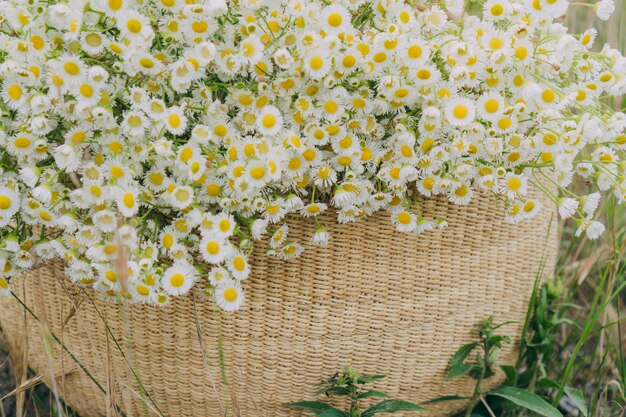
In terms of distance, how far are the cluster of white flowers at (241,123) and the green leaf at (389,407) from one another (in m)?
0.34

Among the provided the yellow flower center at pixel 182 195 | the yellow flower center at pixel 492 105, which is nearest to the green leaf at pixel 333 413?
the yellow flower center at pixel 182 195

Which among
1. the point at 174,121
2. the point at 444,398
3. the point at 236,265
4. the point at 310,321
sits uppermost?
the point at 174,121

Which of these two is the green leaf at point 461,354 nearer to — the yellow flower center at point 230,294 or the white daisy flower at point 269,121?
the yellow flower center at point 230,294

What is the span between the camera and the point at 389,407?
4.23 ft

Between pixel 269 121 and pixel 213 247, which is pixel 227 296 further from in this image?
pixel 269 121

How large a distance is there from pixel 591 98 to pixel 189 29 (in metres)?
0.66

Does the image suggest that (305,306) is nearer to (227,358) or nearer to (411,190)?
(227,358)

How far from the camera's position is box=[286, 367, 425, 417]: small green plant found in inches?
→ 49.9

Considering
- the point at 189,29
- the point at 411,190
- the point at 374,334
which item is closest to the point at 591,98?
the point at 411,190

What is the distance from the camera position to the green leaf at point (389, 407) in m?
1.27

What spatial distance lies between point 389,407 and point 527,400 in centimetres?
29

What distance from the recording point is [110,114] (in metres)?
1.02

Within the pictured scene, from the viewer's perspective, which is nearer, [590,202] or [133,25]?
[133,25]

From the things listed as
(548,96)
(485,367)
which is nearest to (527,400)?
(485,367)
